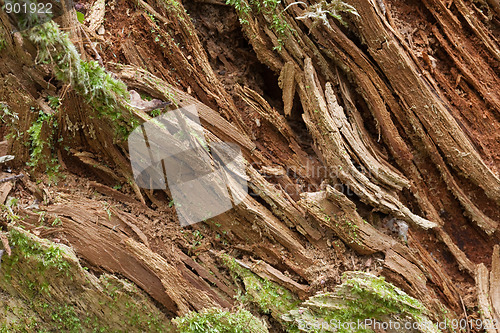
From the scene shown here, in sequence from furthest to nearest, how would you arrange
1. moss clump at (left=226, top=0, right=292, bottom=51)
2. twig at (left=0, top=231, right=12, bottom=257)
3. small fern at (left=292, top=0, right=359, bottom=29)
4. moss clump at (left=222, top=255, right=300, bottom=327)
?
moss clump at (left=226, top=0, right=292, bottom=51), small fern at (left=292, top=0, right=359, bottom=29), moss clump at (left=222, top=255, right=300, bottom=327), twig at (left=0, top=231, right=12, bottom=257)

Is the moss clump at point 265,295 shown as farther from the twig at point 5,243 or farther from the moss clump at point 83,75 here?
the twig at point 5,243

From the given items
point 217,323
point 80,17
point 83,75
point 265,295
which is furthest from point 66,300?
point 80,17

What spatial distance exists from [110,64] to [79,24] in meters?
0.55

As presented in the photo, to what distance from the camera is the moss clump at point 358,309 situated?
409 centimetres

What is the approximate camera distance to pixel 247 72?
5121 mm

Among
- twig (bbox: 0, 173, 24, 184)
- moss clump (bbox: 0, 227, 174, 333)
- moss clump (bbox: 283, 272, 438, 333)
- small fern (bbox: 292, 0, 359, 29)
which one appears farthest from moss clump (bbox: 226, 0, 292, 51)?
moss clump (bbox: 0, 227, 174, 333)

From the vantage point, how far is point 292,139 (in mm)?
4895

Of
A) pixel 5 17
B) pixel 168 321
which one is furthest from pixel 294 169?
pixel 5 17

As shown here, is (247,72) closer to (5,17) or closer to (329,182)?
(329,182)

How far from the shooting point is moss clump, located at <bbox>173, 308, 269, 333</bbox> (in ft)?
13.4

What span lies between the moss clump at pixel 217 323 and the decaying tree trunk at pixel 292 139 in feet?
0.49

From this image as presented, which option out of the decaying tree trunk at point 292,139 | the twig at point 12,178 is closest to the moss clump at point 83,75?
the decaying tree trunk at point 292,139

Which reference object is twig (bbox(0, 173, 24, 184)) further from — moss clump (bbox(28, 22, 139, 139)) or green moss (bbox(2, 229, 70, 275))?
moss clump (bbox(28, 22, 139, 139))

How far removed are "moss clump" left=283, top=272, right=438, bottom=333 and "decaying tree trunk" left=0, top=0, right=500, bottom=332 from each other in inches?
3.8
